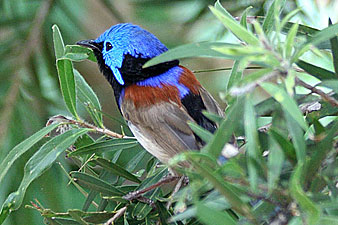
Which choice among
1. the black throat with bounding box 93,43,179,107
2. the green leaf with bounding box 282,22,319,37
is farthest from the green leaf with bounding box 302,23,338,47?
the black throat with bounding box 93,43,179,107

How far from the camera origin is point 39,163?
92 centimetres

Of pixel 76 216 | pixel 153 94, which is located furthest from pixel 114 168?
pixel 153 94

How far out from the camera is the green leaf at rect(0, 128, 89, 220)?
2.90ft

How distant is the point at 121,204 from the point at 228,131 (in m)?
0.41

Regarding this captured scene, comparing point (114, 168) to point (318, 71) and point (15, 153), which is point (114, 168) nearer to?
point (15, 153)

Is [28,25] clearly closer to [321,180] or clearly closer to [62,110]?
[62,110]

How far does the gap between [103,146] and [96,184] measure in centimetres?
10

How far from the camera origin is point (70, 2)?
6.92ft

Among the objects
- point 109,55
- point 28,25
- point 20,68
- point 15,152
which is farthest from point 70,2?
point 15,152

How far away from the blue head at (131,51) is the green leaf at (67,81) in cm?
29

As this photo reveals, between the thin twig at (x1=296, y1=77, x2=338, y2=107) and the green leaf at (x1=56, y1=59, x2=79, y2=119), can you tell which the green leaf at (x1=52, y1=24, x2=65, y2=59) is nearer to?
the green leaf at (x1=56, y1=59, x2=79, y2=119)

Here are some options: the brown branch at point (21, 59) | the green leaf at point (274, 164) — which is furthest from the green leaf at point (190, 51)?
the brown branch at point (21, 59)

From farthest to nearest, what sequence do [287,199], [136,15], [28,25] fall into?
[136,15]
[28,25]
[287,199]

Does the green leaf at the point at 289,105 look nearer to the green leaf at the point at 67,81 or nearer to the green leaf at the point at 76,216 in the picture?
the green leaf at the point at 76,216
